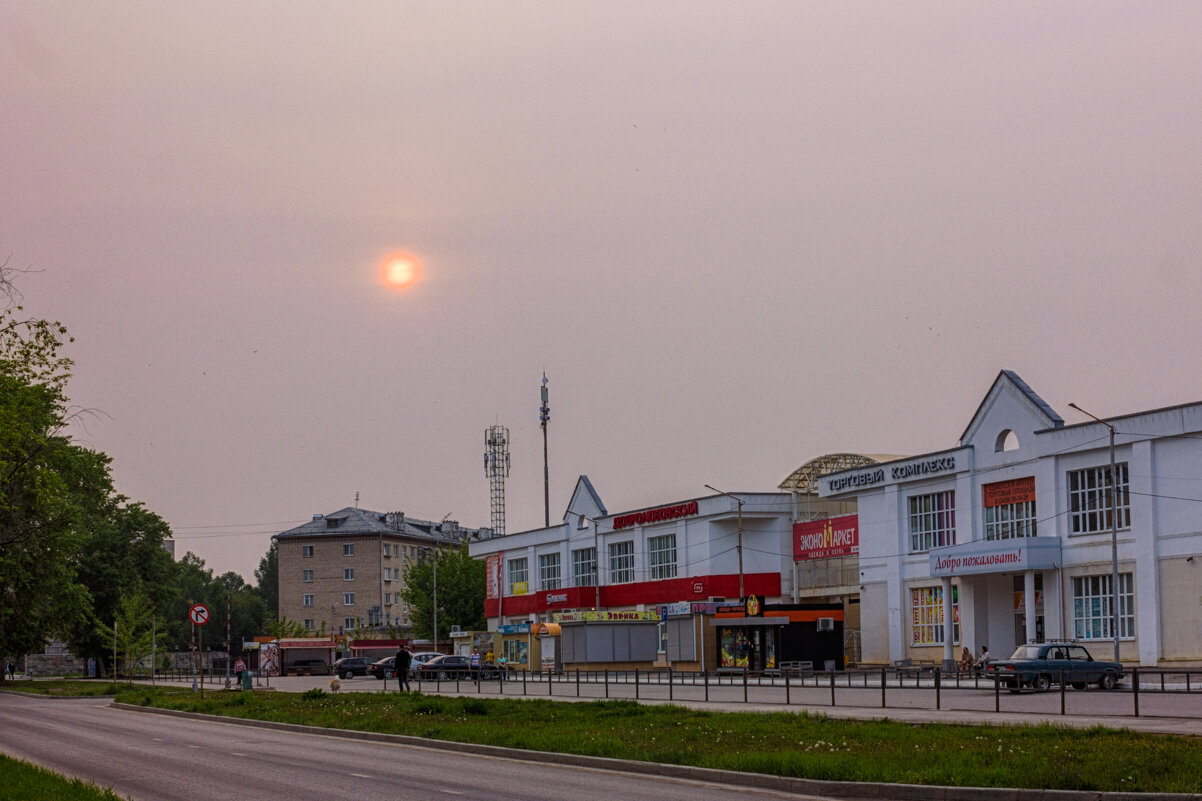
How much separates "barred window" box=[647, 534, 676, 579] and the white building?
55.3 ft

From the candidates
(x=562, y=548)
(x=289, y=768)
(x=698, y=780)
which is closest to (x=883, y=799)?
(x=698, y=780)

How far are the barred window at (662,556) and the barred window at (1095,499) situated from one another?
105ft

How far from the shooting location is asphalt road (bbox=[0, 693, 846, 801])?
16297mm

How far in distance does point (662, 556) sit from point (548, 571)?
573 inches

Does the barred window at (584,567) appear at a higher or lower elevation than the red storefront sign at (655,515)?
lower

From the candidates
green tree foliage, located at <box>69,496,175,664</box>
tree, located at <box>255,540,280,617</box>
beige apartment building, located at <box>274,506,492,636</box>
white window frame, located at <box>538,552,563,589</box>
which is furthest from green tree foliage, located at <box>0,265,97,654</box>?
tree, located at <box>255,540,280,617</box>

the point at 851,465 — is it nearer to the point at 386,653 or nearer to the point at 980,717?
the point at 386,653

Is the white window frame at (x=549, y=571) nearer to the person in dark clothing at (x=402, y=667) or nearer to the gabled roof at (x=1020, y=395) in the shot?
the gabled roof at (x=1020, y=395)

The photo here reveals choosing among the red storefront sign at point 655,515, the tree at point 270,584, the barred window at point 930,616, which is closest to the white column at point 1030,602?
the barred window at point 930,616

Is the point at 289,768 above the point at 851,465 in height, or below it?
below

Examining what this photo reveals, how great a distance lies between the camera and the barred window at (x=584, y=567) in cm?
9140

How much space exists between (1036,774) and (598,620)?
5638 centimetres

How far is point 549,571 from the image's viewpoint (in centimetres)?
9719

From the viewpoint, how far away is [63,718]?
39.0m
